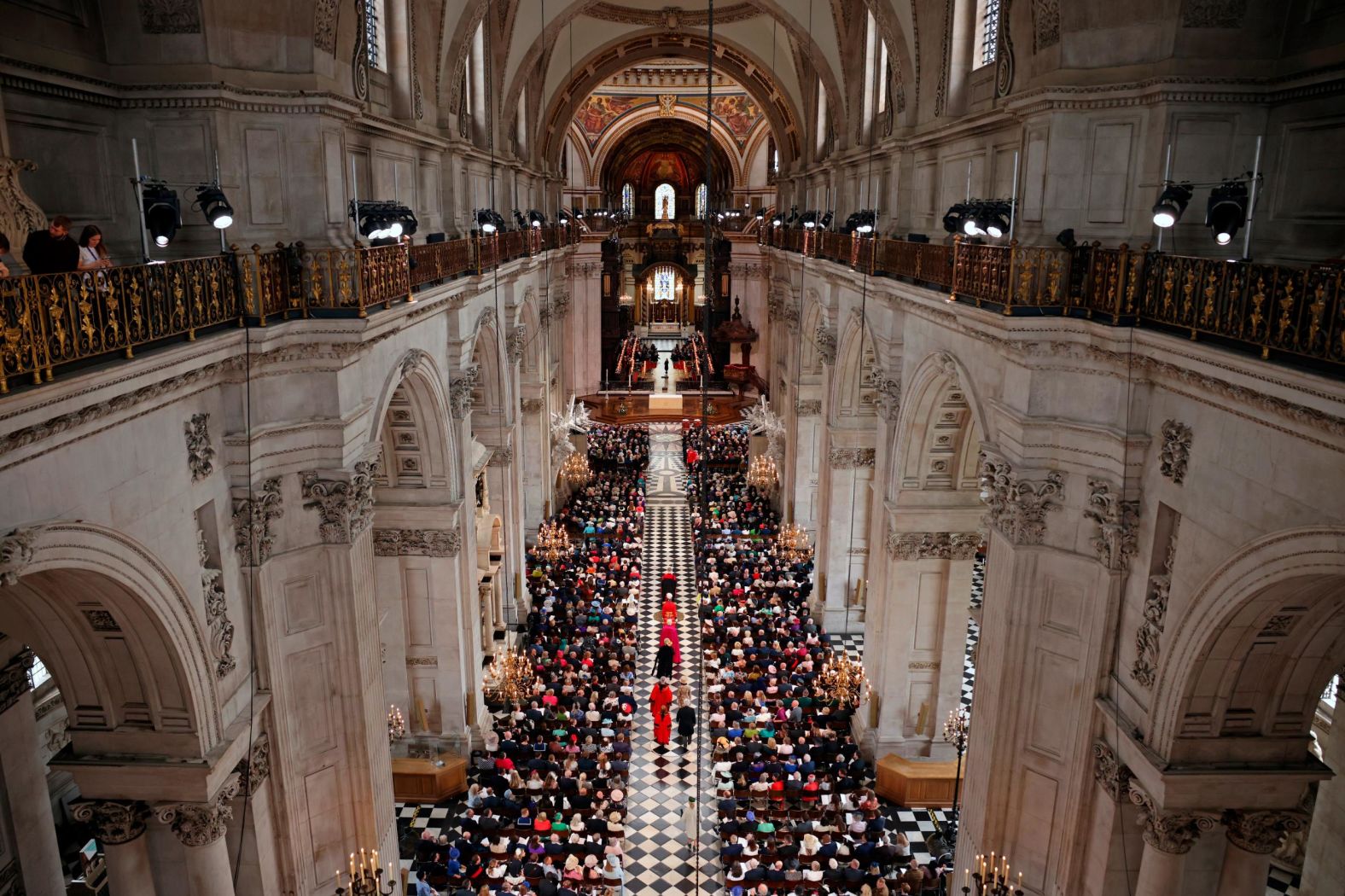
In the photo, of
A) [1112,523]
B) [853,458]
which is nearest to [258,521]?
[1112,523]

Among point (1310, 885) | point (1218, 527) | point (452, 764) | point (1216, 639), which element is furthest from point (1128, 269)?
point (452, 764)

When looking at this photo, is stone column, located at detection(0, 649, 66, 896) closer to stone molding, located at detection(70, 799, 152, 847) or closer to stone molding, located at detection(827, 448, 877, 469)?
stone molding, located at detection(70, 799, 152, 847)

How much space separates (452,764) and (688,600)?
9.76 meters

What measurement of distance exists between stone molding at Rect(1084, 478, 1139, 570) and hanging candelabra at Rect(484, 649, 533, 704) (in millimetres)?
12015

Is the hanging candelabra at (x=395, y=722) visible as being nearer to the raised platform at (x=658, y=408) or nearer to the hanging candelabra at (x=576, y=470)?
the hanging candelabra at (x=576, y=470)

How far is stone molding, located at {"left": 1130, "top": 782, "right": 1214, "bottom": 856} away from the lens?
8859 millimetres

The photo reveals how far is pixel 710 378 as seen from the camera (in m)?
48.6

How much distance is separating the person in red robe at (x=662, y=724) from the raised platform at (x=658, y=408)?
2425 centimetres

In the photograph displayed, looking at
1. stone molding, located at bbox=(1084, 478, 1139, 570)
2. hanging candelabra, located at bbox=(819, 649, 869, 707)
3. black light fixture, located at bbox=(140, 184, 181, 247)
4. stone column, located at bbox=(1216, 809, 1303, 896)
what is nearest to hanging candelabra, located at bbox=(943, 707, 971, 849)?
hanging candelabra, located at bbox=(819, 649, 869, 707)

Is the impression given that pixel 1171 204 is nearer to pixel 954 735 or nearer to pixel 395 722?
pixel 954 735

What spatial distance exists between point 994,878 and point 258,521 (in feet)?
31.4

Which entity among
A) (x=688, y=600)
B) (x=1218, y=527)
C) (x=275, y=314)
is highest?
(x=275, y=314)

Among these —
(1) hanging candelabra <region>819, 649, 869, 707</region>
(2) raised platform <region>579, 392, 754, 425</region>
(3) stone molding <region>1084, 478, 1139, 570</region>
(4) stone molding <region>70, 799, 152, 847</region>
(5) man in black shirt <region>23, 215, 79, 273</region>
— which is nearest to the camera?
(5) man in black shirt <region>23, 215, 79, 273</region>

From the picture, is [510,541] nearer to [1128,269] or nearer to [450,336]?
[450,336]
